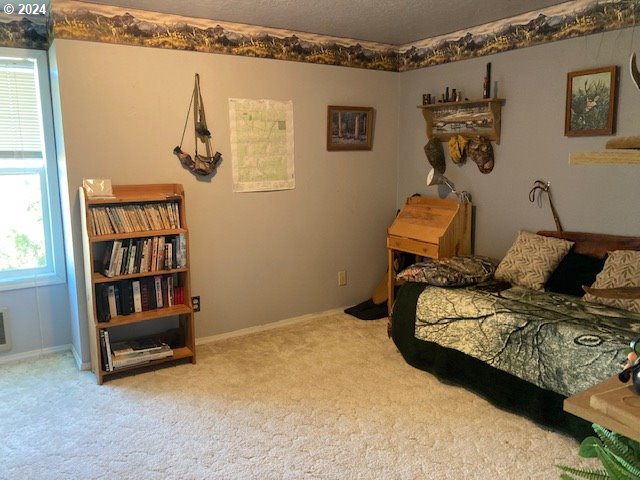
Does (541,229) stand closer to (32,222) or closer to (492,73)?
(492,73)

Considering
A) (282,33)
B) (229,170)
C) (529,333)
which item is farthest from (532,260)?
(282,33)

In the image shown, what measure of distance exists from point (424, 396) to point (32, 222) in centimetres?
282

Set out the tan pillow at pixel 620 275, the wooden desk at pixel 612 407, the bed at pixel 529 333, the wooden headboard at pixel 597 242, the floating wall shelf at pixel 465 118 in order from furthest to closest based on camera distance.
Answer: the floating wall shelf at pixel 465 118
the wooden headboard at pixel 597 242
the tan pillow at pixel 620 275
the bed at pixel 529 333
the wooden desk at pixel 612 407

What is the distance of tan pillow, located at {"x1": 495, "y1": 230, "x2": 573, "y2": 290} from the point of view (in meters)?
3.20

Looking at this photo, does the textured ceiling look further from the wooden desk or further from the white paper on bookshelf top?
the wooden desk

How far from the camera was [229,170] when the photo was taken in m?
3.74

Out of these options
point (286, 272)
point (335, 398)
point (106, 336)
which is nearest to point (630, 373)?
point (335, 398)

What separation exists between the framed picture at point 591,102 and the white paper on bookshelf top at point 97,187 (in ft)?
9.56

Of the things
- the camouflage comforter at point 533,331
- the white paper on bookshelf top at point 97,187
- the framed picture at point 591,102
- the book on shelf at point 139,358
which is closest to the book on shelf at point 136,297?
the book on shelf at point 139,358

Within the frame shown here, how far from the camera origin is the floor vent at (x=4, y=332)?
344 cm

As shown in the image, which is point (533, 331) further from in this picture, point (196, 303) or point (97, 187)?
point (97, 187)

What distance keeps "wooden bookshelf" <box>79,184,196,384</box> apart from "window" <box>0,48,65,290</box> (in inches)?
21.9

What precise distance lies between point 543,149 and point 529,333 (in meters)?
1.42

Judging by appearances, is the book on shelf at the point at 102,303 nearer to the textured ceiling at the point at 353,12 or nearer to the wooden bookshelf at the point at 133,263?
the wooden bookshelf at the point at 133,263
